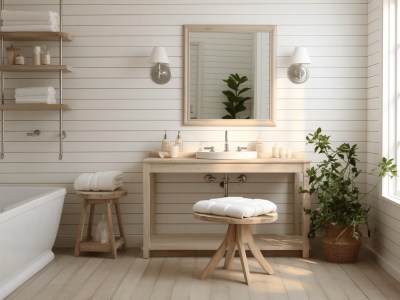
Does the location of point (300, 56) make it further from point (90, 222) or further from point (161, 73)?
point (90, 222)

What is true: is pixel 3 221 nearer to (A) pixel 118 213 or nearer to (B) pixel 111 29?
(A) pixel 118 213

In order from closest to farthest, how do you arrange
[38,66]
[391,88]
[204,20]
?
[391,88], [38,66], [204,20]

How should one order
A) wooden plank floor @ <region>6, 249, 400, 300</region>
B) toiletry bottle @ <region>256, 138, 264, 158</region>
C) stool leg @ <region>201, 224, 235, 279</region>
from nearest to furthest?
1. wooden plank floor @ <region>6, 249, 400, 300</region>
2. stool leg @ <region>201, 224, 235, 279</region>
3. toiletry bottle @ <region>256, 138, 264, 158</region>

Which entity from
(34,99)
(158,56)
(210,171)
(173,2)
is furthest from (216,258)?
(173,2)

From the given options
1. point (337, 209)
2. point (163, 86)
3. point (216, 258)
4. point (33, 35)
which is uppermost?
point (33, 35)

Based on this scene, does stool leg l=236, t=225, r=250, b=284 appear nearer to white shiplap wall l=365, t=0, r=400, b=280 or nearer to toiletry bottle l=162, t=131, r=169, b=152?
white shiplap wall l=365, t=0, r=400, b=280

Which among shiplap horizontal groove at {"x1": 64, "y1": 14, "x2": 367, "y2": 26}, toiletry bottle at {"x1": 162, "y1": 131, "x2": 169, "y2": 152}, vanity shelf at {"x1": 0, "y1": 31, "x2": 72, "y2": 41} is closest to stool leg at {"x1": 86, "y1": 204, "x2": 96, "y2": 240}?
toiletry bottle at {"x1": 162, "y1": 131, "x2": 169, "y2": 152}

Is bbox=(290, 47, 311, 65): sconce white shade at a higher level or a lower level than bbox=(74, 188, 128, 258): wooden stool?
higher

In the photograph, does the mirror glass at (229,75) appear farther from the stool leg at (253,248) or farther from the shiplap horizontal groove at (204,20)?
the stool leg at (253,248)

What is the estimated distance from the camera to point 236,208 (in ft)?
13.4

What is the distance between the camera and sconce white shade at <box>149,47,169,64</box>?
5.09 metres

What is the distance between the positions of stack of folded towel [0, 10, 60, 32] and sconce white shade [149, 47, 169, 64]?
2.69 feet

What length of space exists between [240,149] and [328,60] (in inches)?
42.9

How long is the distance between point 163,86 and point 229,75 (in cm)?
58
